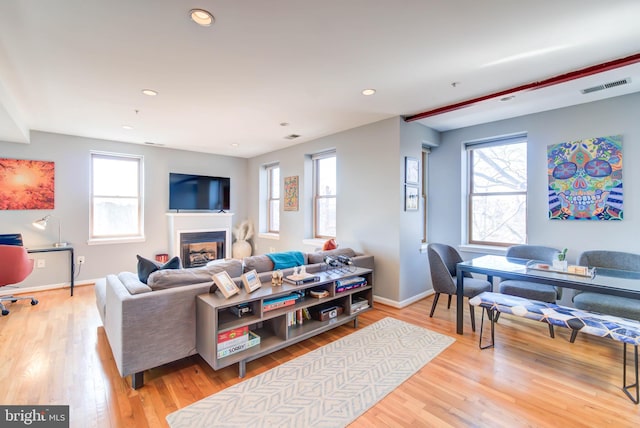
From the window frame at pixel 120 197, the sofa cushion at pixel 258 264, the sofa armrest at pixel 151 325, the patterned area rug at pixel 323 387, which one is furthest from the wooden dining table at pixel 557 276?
the window frame at pixel 120 197

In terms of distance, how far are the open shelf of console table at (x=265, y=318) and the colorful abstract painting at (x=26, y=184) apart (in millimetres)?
4160

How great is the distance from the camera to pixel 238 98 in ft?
10.3

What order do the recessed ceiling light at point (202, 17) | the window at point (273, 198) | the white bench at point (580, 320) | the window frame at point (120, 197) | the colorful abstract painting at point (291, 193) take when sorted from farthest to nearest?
the window at point (273, 198) → the colorful abstract painting at point (291, 193) → the window frame at point (120, 197) → the white bench at point (580, 320) → the recessed ceiling light at point (202, 17)

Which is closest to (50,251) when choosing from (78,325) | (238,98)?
(78,325)

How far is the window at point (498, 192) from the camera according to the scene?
3.85 m

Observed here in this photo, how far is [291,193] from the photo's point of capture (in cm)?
543

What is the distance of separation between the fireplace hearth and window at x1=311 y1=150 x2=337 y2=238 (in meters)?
2.22

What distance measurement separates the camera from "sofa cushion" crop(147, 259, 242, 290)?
2217 mm

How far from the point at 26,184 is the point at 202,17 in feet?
15.1

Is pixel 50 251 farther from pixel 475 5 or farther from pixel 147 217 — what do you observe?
pixel 475 5

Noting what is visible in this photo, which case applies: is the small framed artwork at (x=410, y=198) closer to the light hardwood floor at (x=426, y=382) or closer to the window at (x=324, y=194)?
the window at (x=324, y=194)

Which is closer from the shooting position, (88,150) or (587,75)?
(587,75)

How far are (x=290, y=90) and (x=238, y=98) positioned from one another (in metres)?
0.64

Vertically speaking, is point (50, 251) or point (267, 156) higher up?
point (267, 156)
